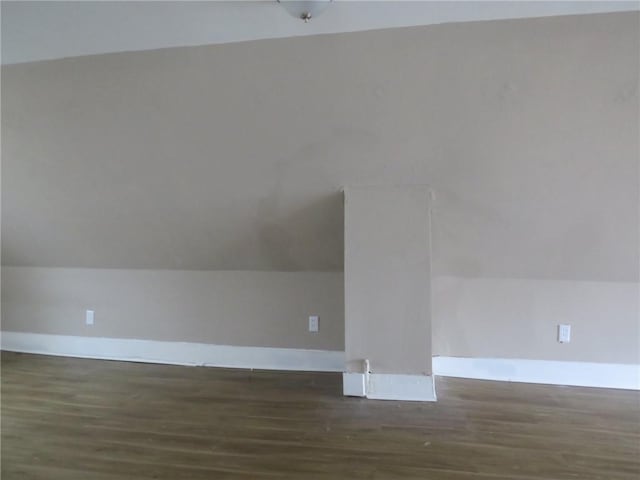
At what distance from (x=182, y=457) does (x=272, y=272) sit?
1.62 meters

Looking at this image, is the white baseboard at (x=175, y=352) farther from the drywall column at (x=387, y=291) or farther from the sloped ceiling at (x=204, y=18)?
the sloped ceiling at (x=204, y=18)

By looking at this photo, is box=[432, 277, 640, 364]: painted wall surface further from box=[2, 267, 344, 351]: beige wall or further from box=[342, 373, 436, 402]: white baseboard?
box=[2, 267, 344, 351]: beige wall

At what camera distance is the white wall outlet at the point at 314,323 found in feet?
10.5

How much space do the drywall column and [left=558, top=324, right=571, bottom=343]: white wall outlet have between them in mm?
1043

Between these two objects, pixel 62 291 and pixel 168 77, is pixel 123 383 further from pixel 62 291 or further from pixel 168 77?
pixel 168 77

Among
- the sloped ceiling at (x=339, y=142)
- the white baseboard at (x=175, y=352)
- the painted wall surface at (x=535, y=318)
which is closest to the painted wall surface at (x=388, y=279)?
the sloped ceiling at (x=339, y=142)

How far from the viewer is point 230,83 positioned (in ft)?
7.73

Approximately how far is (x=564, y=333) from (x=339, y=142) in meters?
2.07

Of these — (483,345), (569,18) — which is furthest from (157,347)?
(569,18)

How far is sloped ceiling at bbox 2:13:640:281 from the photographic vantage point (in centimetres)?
216

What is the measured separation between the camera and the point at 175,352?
3.45m

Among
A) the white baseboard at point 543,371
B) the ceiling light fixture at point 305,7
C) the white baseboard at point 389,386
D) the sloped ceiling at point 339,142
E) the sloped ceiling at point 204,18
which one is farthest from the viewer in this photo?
the white baseboard at point 543,371

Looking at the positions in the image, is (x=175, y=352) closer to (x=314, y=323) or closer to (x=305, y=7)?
(x=314, y=323)

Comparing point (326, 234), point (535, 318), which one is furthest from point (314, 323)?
point (535, 318)
